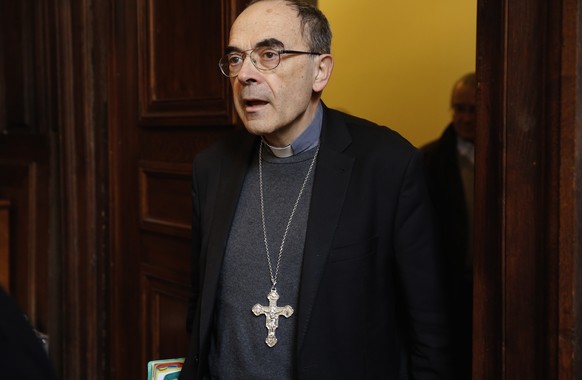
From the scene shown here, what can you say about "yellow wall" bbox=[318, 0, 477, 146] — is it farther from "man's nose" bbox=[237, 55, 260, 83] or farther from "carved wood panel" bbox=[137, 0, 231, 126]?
"man's nose" bbox=[237, 55, 260, 83]

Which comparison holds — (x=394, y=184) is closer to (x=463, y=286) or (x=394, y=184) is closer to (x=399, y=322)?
(x=399, y=322)

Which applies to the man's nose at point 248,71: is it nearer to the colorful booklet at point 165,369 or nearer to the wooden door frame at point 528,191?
the wooden door frame at point 528,191

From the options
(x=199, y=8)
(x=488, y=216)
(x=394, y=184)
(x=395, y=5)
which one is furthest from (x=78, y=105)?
(x=488, y=216)

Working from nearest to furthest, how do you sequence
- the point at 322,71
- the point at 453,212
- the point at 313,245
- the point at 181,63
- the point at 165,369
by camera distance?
the point at 313,245, the point at 322,71, the point at 165,369, the point at 453,212, the point at 181,63

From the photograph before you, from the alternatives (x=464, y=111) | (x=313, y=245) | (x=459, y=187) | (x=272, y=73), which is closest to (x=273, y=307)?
(x=313, y=245)

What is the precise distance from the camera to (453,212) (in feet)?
8.16

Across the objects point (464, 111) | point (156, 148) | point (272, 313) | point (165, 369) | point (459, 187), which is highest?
point (464, 111)

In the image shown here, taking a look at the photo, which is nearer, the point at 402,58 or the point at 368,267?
the point at 368,267

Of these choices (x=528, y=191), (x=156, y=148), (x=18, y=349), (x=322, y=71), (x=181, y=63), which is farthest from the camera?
(x=156, y=148)

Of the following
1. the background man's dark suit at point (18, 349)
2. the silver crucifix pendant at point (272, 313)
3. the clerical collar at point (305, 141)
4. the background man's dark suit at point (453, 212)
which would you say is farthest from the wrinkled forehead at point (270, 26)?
the background man's dark suit at point (18, 349)

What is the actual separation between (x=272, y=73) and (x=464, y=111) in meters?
1.04

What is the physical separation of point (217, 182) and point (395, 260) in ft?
1.75

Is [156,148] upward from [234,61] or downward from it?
downward

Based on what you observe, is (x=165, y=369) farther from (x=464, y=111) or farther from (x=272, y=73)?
(x=464, y=111)
